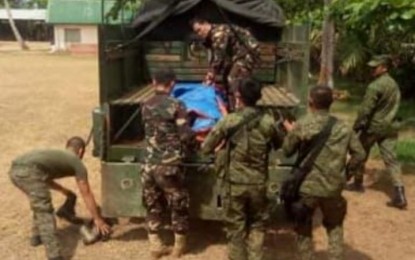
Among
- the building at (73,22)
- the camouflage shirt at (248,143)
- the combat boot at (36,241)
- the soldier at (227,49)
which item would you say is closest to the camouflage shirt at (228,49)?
the soldier at (227,49)

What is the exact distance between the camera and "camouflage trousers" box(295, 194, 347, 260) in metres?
4.97

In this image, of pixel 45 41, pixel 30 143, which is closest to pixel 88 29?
pixel 45 41

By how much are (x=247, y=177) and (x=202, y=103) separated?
65.3 inches

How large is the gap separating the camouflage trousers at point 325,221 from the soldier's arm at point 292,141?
13.1 inches

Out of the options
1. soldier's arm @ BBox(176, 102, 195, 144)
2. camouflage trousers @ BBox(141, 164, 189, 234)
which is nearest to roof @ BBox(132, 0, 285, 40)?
soldier's arm @ BBox(176, 102, 195, 144)

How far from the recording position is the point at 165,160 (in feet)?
18.2

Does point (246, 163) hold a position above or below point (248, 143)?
below

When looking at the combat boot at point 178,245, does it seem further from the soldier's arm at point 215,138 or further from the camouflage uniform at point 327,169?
the camouflage uniform at point 327,169

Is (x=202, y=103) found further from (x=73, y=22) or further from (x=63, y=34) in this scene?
(x=73, y=22)

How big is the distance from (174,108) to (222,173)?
0.77m

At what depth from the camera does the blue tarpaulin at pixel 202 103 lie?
611cm

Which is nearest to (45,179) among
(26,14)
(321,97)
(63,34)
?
(321,97)

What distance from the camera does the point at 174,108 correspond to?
5.59 m

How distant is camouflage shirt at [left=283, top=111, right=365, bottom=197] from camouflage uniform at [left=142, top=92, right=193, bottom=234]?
107 centimetres
